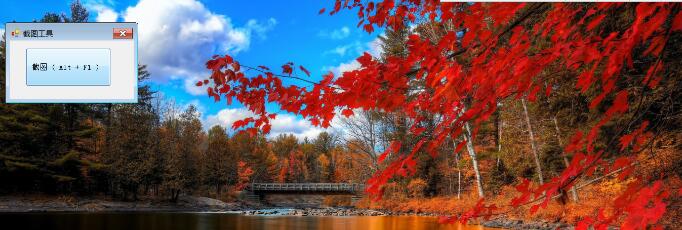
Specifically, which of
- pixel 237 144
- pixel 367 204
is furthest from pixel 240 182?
pixel 367 204

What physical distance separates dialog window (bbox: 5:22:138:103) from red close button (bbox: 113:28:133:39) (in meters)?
0.03

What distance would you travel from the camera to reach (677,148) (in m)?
9.22

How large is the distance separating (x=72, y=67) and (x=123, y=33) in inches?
37.4

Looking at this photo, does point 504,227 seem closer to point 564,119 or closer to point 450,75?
point 564,119

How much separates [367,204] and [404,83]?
29.0m

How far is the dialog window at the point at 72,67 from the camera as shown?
7242 mm

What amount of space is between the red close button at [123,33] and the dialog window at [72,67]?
0.11 ft

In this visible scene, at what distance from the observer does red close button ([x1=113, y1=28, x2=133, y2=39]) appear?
7.57 meters

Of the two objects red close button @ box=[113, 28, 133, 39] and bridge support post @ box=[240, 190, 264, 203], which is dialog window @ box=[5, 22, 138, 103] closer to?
red close button @ box=[113, 28, 133, 39]

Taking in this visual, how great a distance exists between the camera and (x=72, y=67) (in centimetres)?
736

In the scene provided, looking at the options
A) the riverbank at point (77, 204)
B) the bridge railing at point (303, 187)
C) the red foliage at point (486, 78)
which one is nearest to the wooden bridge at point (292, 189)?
the bridge railing at point (303, 187)

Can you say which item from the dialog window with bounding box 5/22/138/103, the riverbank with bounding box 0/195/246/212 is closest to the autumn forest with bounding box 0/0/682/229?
the riverbank with bounding box 0/195/246/212

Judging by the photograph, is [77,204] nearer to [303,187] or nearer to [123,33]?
[303,187]

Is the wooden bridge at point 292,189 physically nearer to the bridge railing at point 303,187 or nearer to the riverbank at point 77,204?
the bridge railing at point 303,187
